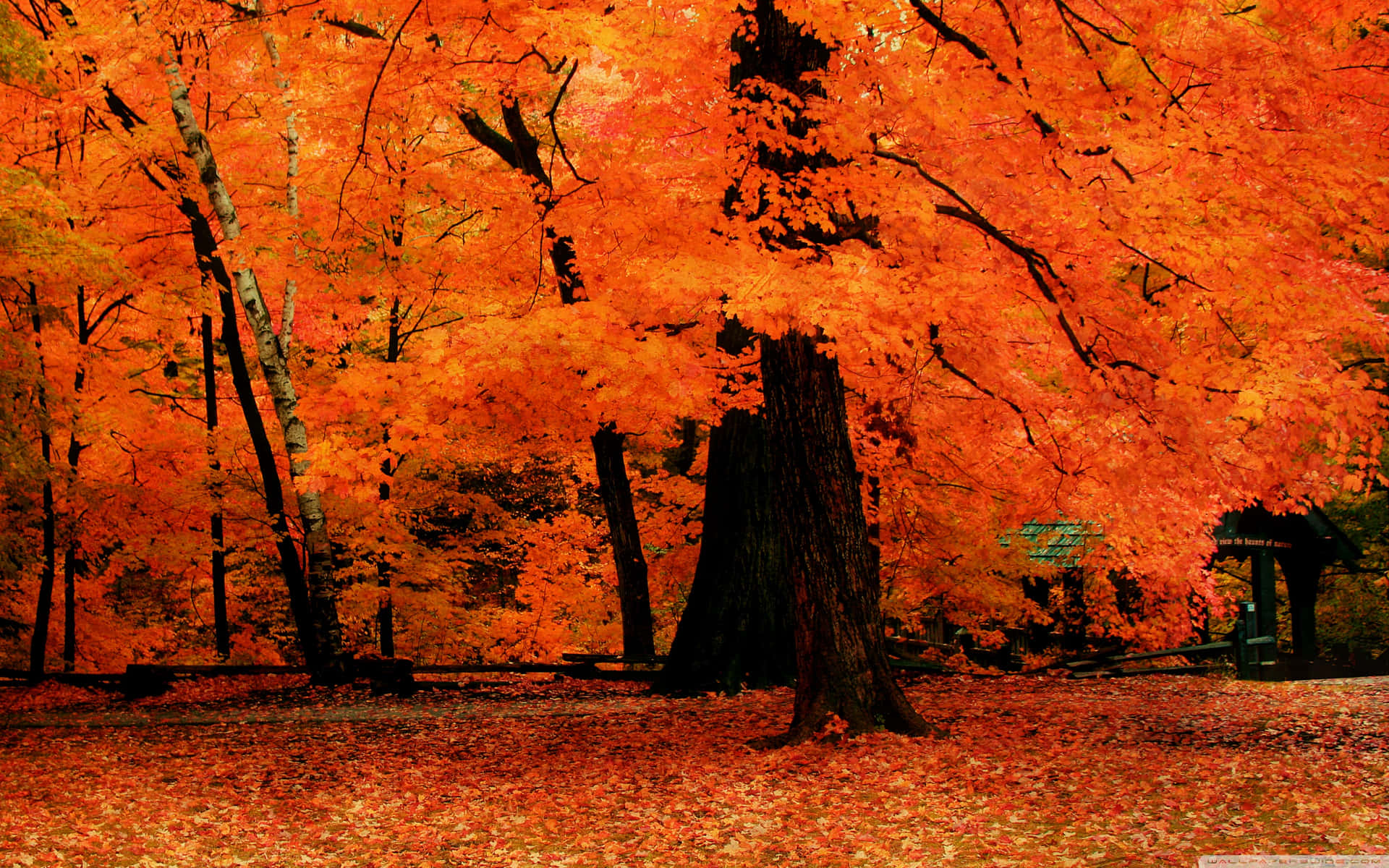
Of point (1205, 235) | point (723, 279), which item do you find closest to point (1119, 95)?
point (1205, 235)

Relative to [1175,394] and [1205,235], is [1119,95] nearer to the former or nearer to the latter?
[1205,235]

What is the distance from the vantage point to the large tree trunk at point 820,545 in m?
7.89

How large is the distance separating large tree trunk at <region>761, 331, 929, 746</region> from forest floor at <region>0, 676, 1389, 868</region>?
316 mm

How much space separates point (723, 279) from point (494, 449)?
38.3 ft

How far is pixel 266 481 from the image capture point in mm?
13445

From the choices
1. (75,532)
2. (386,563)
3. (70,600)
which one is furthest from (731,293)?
(70,600)

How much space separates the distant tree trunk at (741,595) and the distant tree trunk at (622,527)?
2.57 meters

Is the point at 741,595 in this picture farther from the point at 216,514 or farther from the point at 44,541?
the point at 44,541

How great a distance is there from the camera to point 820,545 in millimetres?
7879

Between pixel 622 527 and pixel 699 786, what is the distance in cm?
699

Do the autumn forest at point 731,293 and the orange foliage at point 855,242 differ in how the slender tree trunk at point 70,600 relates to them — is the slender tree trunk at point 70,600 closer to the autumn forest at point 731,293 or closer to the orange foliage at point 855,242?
the autumn forest at point 731,293

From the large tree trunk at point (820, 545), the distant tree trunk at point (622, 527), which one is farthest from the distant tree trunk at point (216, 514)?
the large tree trunk at point (820, 545)

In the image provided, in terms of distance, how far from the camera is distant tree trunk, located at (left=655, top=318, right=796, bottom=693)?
11.3m

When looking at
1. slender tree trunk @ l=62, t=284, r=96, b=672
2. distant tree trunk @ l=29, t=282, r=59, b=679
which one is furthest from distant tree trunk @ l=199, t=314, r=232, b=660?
distant tree trunk @ l=29, t=282, r=59, b=679
